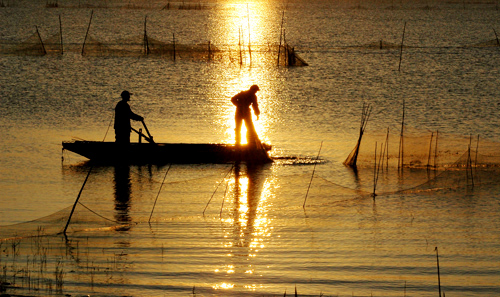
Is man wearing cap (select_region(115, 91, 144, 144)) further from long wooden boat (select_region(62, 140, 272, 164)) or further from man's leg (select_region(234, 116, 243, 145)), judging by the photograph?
man's leg (select_region(234, 116, 243, 145))

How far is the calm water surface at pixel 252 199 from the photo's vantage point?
18.4 feet

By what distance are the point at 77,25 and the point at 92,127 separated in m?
34.7

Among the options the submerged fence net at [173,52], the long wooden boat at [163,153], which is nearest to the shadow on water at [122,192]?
the long wooden boat at [163,153]

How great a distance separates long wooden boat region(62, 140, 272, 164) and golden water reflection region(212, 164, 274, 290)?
214 mm

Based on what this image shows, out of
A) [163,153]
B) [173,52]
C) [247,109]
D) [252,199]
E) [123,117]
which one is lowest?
[252,199]

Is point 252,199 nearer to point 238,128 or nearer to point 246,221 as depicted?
point 246,221

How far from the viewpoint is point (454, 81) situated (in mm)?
21469

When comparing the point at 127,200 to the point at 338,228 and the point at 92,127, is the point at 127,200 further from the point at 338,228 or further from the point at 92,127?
the point at 92,127

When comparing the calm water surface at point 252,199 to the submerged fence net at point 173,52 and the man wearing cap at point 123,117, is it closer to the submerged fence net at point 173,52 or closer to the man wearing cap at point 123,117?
the man wearing cap at point 123,117

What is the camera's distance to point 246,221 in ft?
24.1

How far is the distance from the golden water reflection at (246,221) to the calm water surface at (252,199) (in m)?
0.02

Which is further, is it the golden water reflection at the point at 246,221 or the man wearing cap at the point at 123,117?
the man wearing cap at the point at 123,117

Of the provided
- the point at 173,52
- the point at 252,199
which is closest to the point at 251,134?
the point at 252,199

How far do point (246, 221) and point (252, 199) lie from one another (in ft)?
3.54
